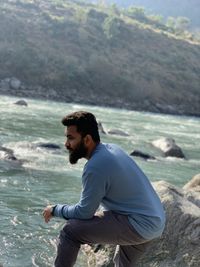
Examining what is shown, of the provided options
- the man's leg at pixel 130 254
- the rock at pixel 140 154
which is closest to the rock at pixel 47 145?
the rock at pixel 140 154

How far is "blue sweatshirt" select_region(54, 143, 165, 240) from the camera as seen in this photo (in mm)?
5223

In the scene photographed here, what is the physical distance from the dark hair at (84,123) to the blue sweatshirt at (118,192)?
0.16m

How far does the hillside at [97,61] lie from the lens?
6706 cm

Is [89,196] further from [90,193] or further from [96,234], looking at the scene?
[96,234]

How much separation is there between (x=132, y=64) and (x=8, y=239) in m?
71.5

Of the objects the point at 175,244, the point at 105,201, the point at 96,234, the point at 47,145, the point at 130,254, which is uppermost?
the point at 105,201

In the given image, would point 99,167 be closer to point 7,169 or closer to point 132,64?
point 7,169

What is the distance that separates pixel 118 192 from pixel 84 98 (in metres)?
58.6

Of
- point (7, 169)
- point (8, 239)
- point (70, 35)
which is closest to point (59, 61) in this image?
point (70, 35)

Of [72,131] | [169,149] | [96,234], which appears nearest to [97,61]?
[169,149]

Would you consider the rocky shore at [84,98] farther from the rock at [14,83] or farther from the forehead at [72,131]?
the forehead at [72,131]

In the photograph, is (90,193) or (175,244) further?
(175,244)

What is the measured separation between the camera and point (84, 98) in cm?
6366

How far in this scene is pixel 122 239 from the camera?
548 cm
